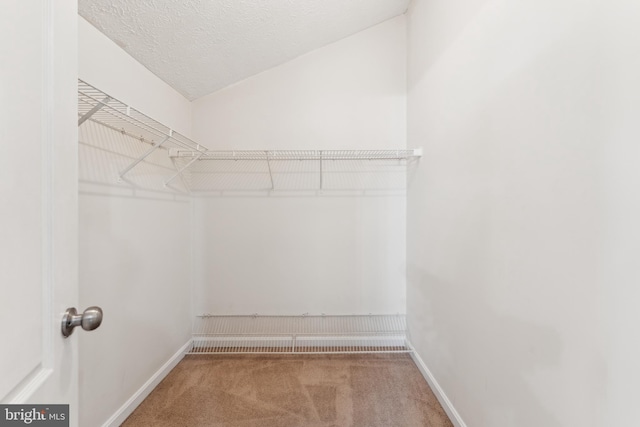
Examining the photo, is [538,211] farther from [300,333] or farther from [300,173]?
[300,333]

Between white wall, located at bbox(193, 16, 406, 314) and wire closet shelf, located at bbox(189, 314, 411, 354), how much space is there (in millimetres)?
87

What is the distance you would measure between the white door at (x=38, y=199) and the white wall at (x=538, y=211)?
4.29ft

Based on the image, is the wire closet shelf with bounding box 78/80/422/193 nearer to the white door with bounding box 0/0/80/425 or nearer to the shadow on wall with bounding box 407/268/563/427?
the shadow on wall with bounding box 407/268/563/427

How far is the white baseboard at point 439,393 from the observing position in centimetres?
155

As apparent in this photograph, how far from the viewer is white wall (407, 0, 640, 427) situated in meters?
0.71

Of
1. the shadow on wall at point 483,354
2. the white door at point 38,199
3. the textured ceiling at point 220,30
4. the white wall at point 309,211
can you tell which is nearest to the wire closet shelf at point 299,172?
the white wall at point 309,211

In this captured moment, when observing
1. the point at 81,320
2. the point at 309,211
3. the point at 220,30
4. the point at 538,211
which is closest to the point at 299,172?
the point at 309,211

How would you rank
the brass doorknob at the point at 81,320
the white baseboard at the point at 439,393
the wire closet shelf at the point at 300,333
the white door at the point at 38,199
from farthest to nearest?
the wire closet shelf at the point at 300,333 < the white baseboard at the point at 439,393 < the brass doorknob at the point at 81,320 < the white door at the point at 38,199

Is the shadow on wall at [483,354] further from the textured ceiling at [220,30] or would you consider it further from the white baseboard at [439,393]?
the textured ceiling at [220,30]

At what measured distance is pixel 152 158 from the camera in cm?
193

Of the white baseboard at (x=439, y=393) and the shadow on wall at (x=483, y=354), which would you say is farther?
the white baseboard at (x=439, y=393)

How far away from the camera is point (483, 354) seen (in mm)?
1295

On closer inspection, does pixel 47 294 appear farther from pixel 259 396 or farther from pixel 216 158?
pixel 216 158

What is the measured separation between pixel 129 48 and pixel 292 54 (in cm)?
120
